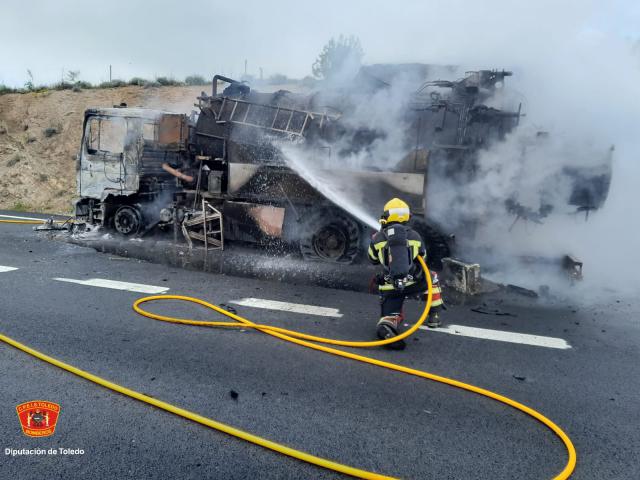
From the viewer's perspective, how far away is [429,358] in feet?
14.3

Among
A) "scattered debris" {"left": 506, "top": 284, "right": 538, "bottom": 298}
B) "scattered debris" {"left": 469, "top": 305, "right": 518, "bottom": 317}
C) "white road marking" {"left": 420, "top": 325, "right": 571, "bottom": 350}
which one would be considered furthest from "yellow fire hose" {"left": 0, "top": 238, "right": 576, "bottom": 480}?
"scattered debris" {"left": 506, "top": 284, "right": 538, "bottom": 298}

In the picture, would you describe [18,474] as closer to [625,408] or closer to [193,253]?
[625,408]

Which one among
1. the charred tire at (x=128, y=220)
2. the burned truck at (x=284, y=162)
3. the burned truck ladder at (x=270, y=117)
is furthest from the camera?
the charred tire at (x=128, y=220)

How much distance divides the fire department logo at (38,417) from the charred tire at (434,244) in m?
5.92

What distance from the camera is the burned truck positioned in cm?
786

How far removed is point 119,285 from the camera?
648 cm

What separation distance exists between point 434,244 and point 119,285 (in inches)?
199

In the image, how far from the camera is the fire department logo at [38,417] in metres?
2.98

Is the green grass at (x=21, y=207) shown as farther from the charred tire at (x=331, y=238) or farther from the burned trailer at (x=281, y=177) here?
the charred tire at (x=331, y=238)

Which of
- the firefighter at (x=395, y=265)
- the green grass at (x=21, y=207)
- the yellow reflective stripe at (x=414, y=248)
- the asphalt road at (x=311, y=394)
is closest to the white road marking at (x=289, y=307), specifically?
the asphalt road at (x=311, y=394)

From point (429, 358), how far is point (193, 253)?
557 centimetres

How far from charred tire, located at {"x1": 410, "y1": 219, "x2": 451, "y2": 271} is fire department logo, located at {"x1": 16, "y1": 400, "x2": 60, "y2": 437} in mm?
5924

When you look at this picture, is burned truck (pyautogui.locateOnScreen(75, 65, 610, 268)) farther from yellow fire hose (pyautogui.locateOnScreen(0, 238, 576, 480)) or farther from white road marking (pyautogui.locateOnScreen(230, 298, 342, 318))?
yellow fire hose (pyautogui.locateOnScreen(0, 238, 576, 480))

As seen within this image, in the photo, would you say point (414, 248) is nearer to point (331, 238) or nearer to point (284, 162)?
point (331, 238)
